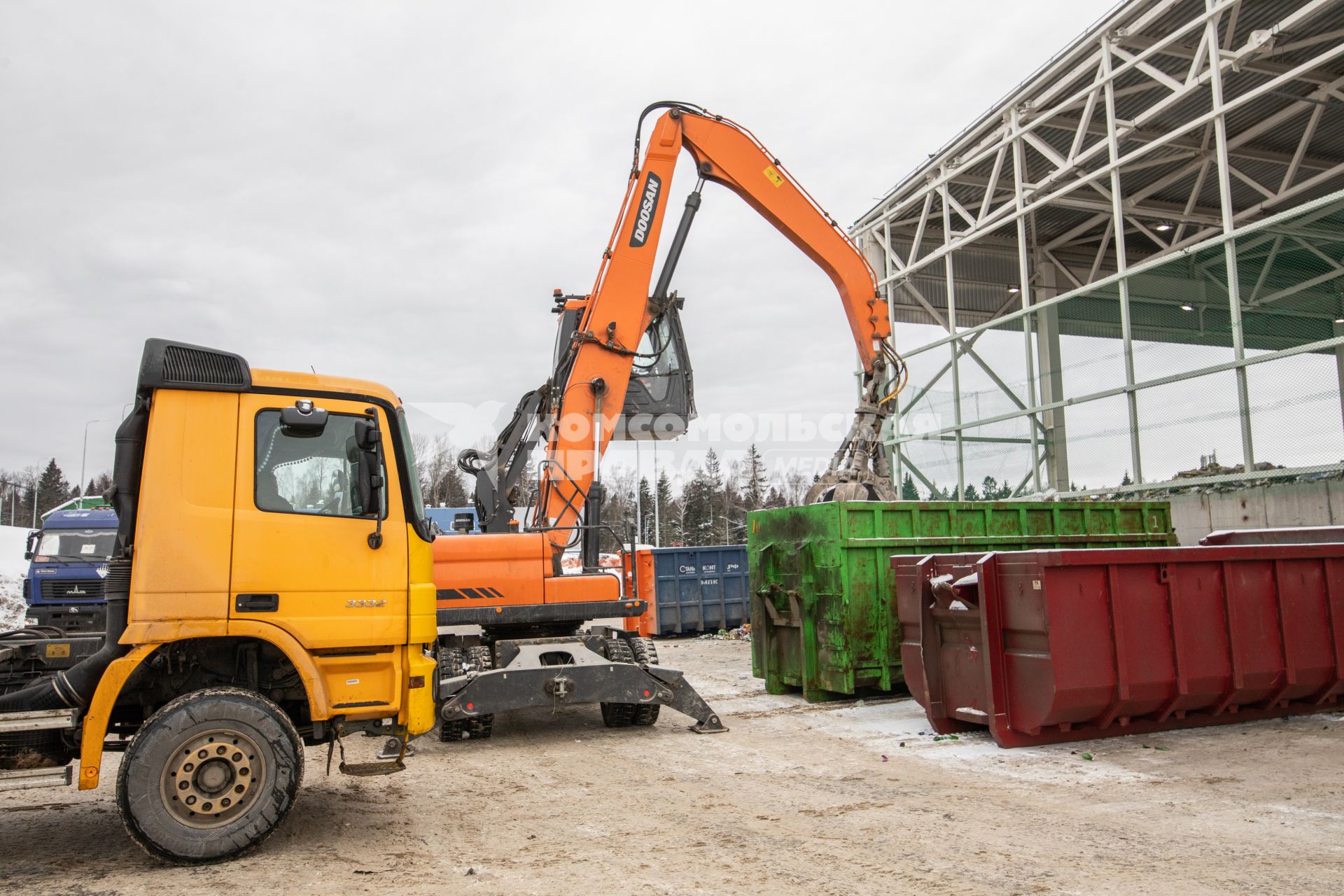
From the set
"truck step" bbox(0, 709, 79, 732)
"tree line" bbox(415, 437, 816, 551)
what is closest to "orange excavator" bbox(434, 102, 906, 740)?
"truck step" bbox(0, 709, 79, 732)

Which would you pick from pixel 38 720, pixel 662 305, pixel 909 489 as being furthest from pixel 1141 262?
pixel 38 720

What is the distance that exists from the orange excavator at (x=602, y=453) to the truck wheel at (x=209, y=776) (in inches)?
119

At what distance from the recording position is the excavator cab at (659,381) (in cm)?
1095

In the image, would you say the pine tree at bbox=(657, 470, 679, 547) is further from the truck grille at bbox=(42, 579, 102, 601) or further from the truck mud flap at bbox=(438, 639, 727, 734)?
the truck mud flap at bbox=(438, 639, 727, 734)

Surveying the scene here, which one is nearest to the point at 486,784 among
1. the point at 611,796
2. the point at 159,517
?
the point at 611,796

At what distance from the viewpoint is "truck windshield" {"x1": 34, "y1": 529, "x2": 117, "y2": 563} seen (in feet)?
59.0

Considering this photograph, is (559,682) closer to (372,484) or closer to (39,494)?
(372,484)

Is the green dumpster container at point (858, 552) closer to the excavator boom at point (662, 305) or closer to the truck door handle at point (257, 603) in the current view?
the excavator boom at point (662, 305)

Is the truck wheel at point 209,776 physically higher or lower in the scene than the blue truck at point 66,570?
lower

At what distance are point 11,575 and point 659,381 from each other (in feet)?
122

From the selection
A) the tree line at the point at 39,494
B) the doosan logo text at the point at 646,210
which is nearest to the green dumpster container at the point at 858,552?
the doosan logo text at the point at 646,210

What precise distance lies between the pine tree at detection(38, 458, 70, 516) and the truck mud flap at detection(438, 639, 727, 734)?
8833 centimetres

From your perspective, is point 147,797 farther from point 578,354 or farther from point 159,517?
point 578,354

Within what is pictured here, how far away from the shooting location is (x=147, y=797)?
509cm
